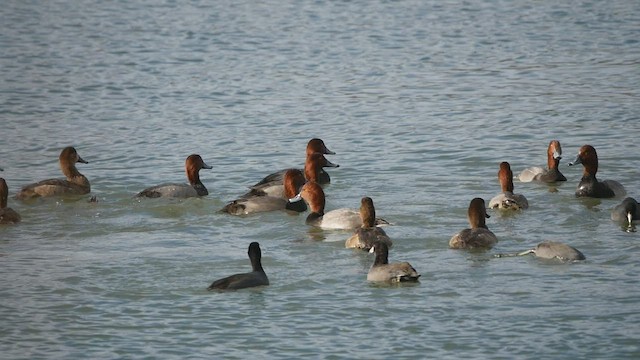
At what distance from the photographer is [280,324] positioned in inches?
422

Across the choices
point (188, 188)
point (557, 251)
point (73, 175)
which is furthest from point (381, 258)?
point (73, 175)

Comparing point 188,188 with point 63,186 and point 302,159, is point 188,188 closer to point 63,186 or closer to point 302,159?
point 63,186

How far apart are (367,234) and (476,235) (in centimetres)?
101

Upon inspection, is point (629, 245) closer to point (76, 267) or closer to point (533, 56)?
point (76, 267)

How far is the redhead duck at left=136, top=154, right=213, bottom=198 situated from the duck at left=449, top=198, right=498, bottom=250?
371cm

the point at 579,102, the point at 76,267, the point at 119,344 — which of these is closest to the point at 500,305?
the point at 119,344

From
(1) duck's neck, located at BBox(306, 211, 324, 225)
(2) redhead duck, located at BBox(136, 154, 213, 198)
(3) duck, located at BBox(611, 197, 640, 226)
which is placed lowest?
(3) duck, located at BBox(611, 197, 640, 226)

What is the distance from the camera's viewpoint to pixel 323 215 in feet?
46.3

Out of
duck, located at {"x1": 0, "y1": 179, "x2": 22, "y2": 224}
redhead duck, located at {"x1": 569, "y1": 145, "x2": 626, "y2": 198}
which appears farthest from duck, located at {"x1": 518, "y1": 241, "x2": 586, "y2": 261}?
duck, located at {"x1": 0, "y1": 179, "x2": 22, "y2": 224}

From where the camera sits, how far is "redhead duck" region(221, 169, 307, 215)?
14477mm

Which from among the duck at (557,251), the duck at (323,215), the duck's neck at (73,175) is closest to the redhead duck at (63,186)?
the duck's neck at (73,175)

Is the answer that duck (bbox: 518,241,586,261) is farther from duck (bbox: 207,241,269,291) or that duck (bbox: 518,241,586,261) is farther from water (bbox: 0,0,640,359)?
duck (bbox: 207,241,269,291)

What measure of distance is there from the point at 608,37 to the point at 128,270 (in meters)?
16.7

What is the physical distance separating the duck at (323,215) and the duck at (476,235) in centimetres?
99
